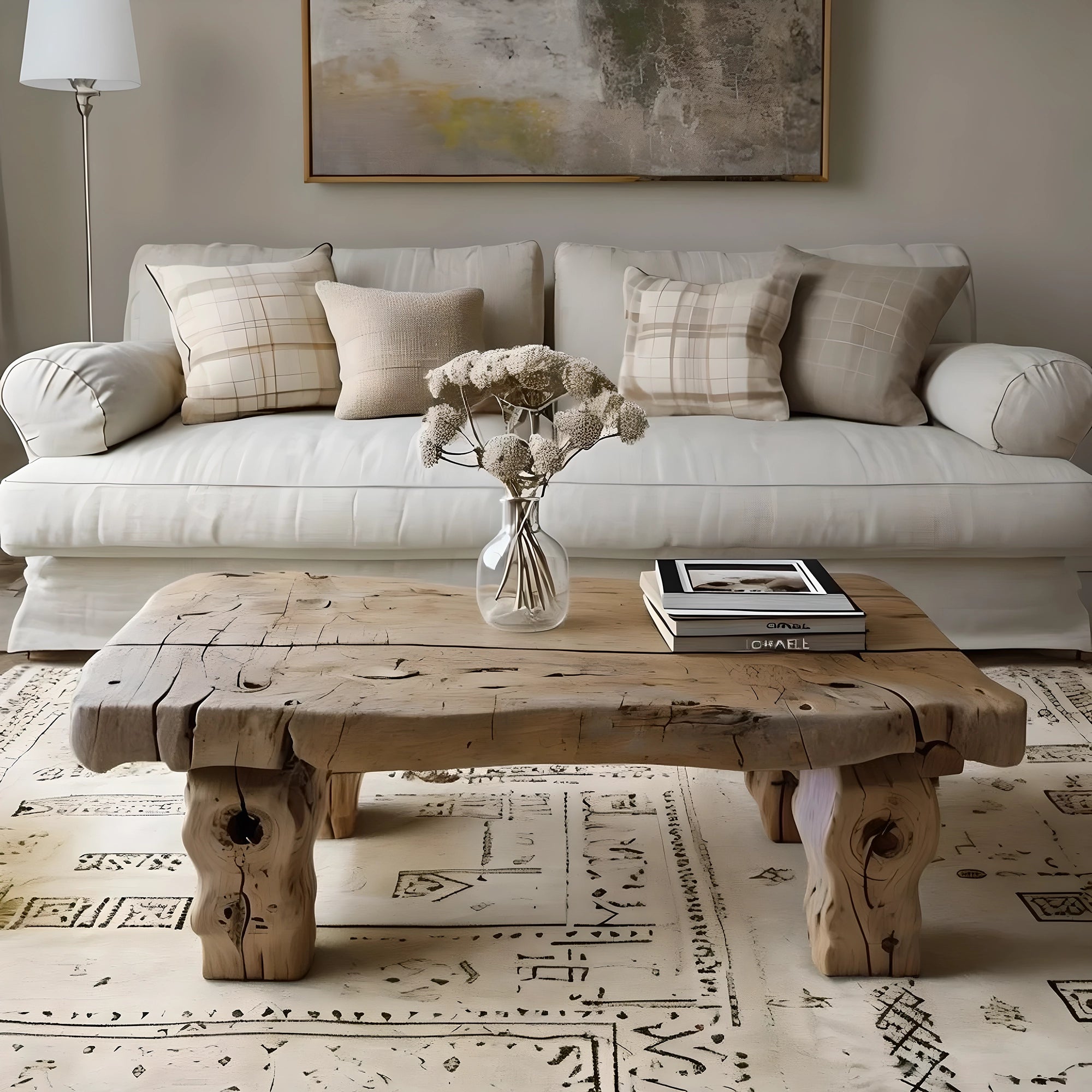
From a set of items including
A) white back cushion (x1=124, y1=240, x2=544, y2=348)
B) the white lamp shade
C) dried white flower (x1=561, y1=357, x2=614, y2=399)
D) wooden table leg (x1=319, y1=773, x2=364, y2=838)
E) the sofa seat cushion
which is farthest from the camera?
white back cushion (x1=124, y1=240, x2=544, y2=348)

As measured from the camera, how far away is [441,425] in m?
1.48

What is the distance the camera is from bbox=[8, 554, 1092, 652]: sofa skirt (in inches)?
97.3

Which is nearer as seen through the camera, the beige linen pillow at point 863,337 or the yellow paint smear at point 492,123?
the beige linen pillow at point 863,337

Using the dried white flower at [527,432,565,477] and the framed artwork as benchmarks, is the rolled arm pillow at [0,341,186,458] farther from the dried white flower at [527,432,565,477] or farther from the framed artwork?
the dried white flower at [527,432,565,477]

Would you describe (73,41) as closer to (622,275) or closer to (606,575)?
(622,275)

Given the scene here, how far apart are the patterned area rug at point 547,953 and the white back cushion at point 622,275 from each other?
147 cm

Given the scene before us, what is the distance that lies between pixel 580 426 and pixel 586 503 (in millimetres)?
970

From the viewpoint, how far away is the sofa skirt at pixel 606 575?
2471mm

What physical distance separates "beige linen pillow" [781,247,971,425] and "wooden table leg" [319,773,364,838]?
1664mm

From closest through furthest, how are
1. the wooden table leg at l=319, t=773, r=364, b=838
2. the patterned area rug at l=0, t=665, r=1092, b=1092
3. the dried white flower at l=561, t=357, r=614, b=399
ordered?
the patterned area rug at l=0, t=665, r=1092, b=1092 < the dried white flower at l=561, t=357, r=614, b=399 < the wooden table leg at l=319, t=773, r=364, b=838

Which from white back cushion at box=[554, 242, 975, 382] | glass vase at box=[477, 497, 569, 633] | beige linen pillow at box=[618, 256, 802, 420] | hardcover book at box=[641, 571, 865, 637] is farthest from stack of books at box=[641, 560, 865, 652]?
white back cushion at box=[554, 242, 975, 382]

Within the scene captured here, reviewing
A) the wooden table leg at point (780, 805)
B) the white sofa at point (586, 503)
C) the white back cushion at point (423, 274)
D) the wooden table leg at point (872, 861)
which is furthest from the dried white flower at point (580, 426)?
the white back cushion at point (423, 274)

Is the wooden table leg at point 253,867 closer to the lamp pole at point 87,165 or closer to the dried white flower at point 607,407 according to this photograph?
the dried white flower at point 607,407

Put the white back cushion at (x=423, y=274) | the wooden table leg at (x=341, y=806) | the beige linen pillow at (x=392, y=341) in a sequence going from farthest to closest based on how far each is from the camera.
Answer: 1. the white back cushion at (x=423, y=274)
2. the beige linen pillow at (x=392, y=341)
3. the wooden table leg at (x=341, y=806)
